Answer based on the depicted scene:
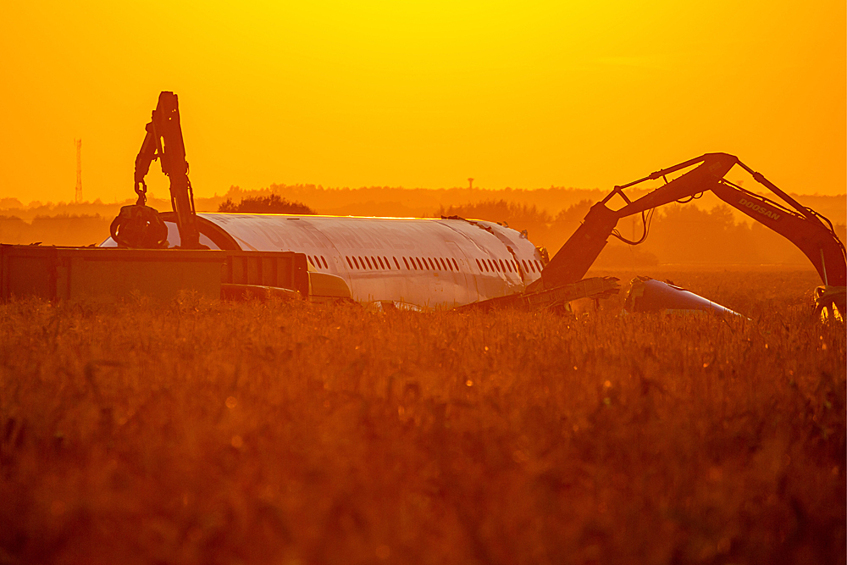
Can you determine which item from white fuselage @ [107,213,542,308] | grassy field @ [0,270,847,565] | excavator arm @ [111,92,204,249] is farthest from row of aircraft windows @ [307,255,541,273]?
grassy field @ [0,270,847,565]

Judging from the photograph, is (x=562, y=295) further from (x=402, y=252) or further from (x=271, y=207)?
(x=271, y=207)

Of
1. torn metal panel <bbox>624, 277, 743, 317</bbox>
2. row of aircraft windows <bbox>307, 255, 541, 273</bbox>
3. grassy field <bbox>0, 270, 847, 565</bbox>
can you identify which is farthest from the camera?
row of aircraft windows <bbox>307, 255, 541, 273</bbox>

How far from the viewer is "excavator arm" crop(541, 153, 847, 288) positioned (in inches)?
1181

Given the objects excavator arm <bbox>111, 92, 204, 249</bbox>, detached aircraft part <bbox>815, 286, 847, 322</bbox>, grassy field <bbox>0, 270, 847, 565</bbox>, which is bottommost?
grassy field <bbox>0, 270, 847, 565</bbox>

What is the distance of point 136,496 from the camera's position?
6.10m

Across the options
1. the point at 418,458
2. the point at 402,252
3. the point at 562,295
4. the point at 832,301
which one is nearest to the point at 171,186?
the point at 402,252

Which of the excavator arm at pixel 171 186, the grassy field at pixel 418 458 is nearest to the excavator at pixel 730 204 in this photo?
the excavator arm at pixel 171 186

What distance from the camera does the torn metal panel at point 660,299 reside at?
102 feet

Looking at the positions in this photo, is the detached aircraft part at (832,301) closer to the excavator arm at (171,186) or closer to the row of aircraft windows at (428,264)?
the row of aircraft windows at (428,264)

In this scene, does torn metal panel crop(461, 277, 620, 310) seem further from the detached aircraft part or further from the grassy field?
the grassy field

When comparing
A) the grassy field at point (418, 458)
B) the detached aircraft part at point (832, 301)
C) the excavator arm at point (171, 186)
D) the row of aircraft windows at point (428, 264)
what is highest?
the excavator arm at point (171, 186)

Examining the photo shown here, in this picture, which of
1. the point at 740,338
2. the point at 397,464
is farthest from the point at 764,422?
the point at 740,338

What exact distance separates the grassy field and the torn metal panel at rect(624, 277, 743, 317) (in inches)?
705

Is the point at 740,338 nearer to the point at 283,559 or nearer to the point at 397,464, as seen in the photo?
the point at 397,464
